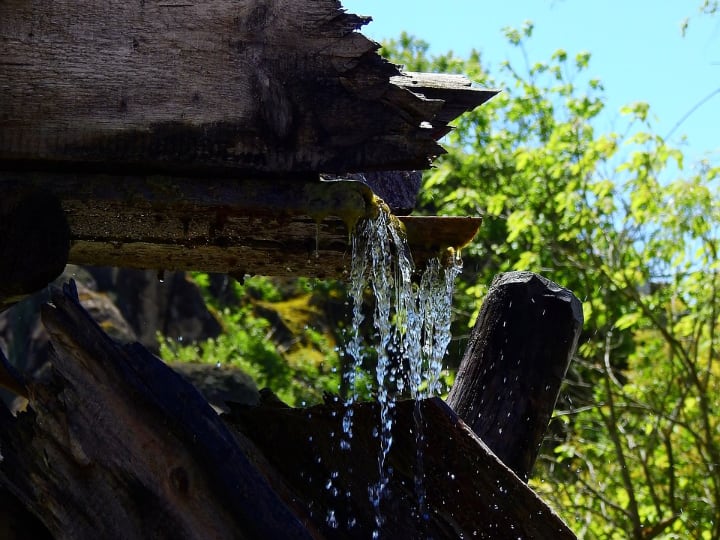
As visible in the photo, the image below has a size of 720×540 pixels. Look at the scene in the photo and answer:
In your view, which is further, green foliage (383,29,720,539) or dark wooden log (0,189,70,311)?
green foliage (383,29,720,539)

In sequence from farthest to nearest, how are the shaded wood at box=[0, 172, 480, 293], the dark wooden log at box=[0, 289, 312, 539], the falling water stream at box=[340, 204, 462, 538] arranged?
the falling water stream at box=[340, 204, 462, 538] → the shaded wood at box=[0, 172, 480, 293] → the dark wooden log at box=[0, 289, 312, 539]

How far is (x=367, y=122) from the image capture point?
102 inches

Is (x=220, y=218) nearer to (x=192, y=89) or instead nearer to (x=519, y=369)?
(x=192, y=89)

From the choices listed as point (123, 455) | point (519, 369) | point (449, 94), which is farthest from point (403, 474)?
point (449, 94)

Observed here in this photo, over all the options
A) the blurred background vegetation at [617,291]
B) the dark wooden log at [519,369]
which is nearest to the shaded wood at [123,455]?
the dark wooden log at [519,369]

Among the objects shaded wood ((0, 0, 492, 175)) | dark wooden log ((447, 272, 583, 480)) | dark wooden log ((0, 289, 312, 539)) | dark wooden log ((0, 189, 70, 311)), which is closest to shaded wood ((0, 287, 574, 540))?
dark wooden log ((0, 289, 312, 539))

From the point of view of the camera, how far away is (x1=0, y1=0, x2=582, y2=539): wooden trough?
2.52m

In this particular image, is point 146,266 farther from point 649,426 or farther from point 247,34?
point 649,426

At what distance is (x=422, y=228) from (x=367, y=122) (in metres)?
0.42

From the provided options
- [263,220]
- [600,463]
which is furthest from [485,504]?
[600,463]

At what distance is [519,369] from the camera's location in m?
3.50

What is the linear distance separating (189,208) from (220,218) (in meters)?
0.09

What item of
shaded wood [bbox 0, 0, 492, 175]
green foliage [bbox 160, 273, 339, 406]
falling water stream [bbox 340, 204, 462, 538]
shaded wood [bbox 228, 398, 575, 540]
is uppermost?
shaded wood [bbox 0, 0, 492, 175]

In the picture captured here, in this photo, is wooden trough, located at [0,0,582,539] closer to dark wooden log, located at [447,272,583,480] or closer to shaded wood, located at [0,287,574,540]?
shaded wood, located at [0,287,574,540]
